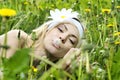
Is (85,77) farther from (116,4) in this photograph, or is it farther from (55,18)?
(116,4)

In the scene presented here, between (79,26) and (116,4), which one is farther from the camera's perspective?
(116,4)

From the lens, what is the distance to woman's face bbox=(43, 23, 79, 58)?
8.17 ft

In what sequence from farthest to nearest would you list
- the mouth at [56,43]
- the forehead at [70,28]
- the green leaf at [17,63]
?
the forehead at [70,28] < the mouth at [56,43] < the green leaf at [17,63]

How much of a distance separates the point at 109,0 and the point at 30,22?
117 centimetres

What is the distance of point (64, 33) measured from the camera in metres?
2.54

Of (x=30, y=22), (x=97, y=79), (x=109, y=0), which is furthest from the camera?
(x=109, y=0)

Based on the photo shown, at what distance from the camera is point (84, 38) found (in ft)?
6.10

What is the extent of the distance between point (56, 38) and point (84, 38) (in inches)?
26.3

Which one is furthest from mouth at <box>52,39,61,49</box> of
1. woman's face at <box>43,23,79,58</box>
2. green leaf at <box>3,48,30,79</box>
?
green leaf at <box>3,48,30,79</box>

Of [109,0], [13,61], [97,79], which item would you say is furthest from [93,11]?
[13,61]

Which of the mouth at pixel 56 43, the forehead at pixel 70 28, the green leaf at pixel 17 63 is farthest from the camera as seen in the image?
the forehead at pixel 70 28

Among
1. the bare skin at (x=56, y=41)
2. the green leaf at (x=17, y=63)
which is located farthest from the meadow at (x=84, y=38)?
the bare skin at (x=56, y=41)

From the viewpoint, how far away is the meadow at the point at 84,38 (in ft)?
4.44

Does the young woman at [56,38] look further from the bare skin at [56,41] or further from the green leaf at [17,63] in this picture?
the green leaf at [17,63]
